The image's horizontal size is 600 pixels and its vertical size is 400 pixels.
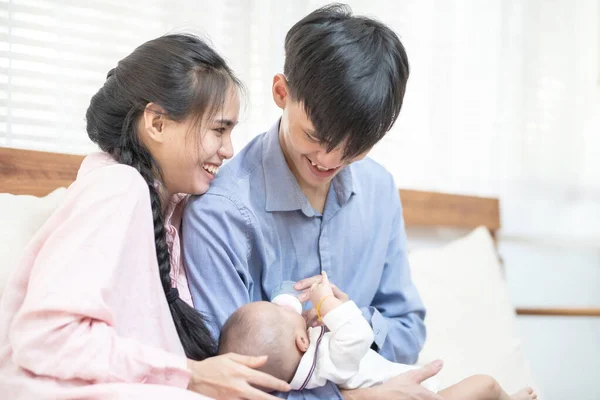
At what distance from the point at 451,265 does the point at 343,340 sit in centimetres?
110

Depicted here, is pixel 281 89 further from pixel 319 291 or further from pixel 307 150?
pixel 319 291

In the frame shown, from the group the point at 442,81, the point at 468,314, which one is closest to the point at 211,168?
the point at 468,314

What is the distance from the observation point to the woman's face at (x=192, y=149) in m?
1.42

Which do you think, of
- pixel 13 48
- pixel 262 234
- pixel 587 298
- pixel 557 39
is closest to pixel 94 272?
pixel 262 234

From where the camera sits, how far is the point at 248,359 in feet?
4.06

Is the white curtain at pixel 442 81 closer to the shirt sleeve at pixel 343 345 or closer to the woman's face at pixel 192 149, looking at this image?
the woman's face at pixel 192 149

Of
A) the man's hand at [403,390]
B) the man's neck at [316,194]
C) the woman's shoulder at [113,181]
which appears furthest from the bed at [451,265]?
the man's neck at [316,194]

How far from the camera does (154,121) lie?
143cm

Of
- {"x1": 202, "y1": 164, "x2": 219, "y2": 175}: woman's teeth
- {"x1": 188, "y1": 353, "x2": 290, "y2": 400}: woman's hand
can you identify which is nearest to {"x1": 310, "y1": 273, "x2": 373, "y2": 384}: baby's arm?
{"x1": 188, "y1": 353, "x2": 290, "y2": 400}: woman's hand

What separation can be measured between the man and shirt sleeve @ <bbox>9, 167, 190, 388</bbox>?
276mm

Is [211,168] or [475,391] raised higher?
[211,168]

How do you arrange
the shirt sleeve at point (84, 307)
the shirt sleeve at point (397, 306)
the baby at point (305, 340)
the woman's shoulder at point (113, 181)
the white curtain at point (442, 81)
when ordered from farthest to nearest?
the white curtain at point (442, 81)
the shirt sleeve at point (397, 306)
the baby at point (305, 340)
the woman's shoulder at point (113, 181)
the shirt sleeve at point (84, 307)

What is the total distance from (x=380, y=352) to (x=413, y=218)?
3.04ft

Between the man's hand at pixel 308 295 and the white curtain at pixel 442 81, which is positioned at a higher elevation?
the white curtain at pixel 442 81
